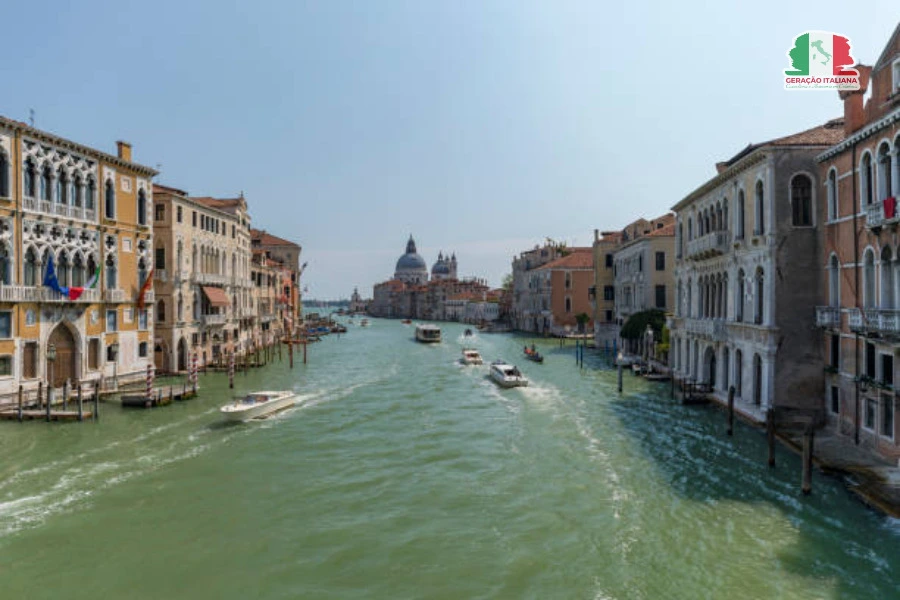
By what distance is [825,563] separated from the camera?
11.0 metres

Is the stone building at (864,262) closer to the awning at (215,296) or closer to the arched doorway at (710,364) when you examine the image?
the arched doorway at (710,364)

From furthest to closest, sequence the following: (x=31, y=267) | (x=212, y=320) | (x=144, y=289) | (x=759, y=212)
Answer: (x=212, y=320) → (x=144, y=289) → (x=31, y=267) → (x=759, y=212)

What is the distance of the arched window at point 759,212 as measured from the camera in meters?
20.8

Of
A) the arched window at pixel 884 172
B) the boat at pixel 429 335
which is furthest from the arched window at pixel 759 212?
the boat at pixel 429 335

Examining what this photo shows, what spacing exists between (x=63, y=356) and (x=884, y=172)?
3016cm

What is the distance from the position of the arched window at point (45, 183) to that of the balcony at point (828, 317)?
28994 millimetres

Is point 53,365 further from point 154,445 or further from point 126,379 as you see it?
point 154,445

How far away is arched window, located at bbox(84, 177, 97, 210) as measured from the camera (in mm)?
27206

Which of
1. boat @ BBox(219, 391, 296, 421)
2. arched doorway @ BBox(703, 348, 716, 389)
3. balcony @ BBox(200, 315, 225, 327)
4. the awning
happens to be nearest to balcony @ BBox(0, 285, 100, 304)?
boat @ BBox(219, 391, 296, 421)

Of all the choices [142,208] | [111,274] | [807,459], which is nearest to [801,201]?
[807,459]

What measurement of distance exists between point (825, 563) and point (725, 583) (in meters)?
2.13

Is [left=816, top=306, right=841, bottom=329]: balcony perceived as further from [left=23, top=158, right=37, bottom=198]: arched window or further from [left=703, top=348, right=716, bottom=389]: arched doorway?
[left=23, top=158, right=37, bottom=198]: arched window

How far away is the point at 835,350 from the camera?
739 inches

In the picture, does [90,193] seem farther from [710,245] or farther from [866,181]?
[866,181]
